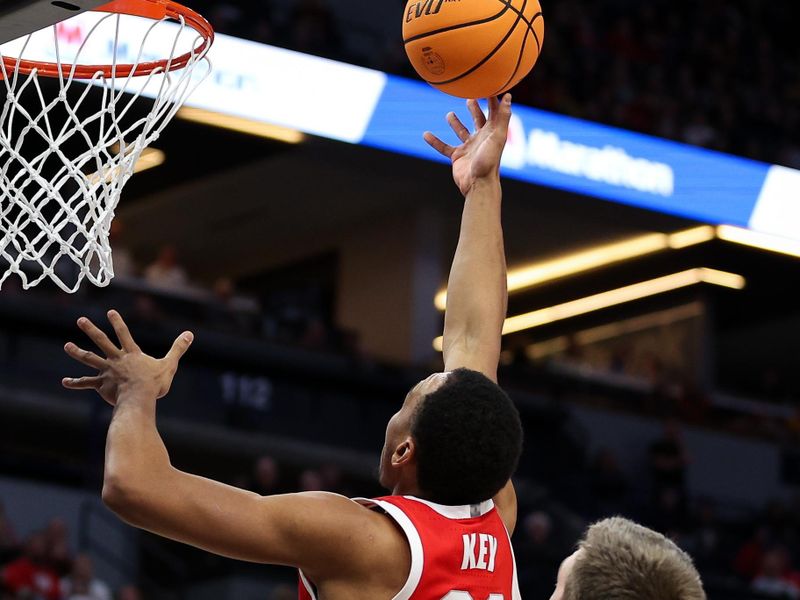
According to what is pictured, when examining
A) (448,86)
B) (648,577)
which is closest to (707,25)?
Result: (448,86)

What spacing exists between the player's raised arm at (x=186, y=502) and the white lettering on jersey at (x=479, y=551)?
0.55 feet

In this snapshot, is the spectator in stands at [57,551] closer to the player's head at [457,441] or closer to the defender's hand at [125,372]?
the player's head at [457,441]

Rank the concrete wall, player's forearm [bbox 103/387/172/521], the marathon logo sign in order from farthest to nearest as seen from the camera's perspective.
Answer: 1. the concrete wall
2. the marathon logo sign
3. player's forearm [bbox 103/387/172/521]

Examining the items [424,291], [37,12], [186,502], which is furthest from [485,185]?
[424,291]

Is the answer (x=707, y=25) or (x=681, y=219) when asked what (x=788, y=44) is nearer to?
(x=707, y=25)

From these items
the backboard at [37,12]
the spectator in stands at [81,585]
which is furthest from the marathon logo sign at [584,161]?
the backboard at [37,12]

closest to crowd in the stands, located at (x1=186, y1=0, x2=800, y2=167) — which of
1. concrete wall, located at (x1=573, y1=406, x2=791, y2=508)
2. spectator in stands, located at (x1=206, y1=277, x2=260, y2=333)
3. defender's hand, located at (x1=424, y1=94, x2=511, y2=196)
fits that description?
spectator in stands, located at (x1=206, y1=277, x2=260, y2=333)

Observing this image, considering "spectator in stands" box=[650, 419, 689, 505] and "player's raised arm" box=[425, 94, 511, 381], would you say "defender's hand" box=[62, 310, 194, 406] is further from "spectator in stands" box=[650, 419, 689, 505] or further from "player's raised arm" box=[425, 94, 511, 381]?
"spectator in stands" box=[650, 419, 689, 505]

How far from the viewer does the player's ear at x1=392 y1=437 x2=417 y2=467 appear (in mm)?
2482

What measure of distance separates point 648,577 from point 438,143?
1.41 meters

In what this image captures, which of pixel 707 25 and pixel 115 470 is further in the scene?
pixel 707 25

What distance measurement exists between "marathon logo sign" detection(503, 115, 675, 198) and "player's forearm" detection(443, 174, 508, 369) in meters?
8.55

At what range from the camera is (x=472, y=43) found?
3.37 meters

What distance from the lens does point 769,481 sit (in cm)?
1533
